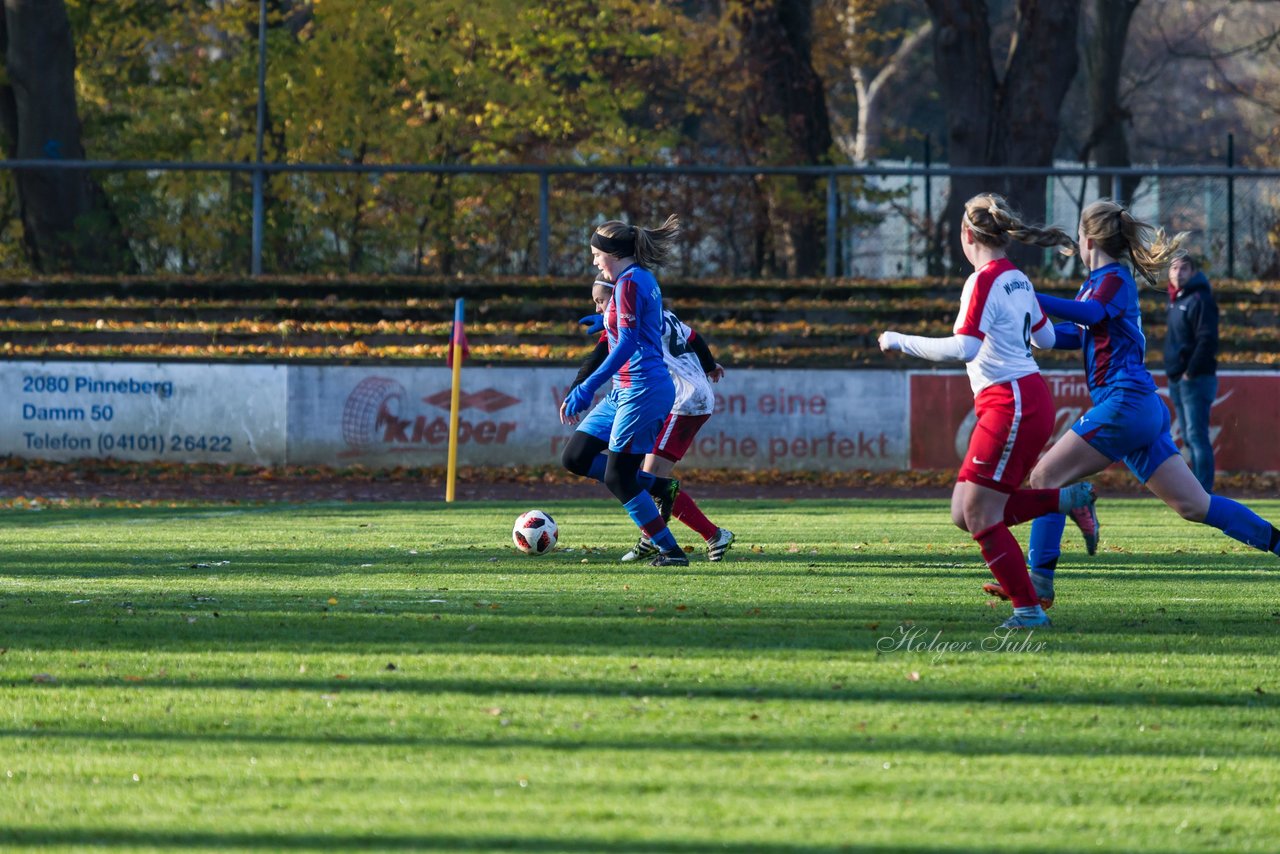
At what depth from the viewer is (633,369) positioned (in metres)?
9.32

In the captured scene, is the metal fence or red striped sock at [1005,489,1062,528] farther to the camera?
the metal fence

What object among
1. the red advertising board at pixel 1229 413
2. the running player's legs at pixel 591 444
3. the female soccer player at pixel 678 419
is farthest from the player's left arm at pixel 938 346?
the red advertising board at pixel 1229 413

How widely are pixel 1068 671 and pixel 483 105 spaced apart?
24894mm

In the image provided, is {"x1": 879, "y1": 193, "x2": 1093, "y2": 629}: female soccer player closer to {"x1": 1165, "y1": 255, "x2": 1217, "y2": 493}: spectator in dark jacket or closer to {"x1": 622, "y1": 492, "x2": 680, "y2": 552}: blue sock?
{"x1": 622, "y1": 492, "x2": 680, "y2": 552}: blue sock

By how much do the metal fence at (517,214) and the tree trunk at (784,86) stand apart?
2.26 metres

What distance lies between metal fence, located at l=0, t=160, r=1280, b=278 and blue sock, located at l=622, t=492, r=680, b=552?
16.7 m

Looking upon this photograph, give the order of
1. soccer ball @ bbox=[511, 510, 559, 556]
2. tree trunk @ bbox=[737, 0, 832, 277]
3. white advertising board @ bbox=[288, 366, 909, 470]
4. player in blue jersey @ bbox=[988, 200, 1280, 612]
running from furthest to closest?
tree trunk @ bbox=[737, 0, 832, 277]
white advertising board @ bbox=[288, 366, 909, 470]
soccer ball @ bbox=[511, 510, 559, 556]
player in blue jersey @ bbox=[988, 200, 1280, 612]

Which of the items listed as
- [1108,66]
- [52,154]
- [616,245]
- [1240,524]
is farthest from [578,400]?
[1108,66]

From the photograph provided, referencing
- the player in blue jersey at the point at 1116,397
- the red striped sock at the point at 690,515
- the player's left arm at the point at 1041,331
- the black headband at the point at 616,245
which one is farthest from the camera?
the red striped sock at the point at 690,515

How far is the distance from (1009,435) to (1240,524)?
1.60 m

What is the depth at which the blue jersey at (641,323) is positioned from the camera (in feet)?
30.0

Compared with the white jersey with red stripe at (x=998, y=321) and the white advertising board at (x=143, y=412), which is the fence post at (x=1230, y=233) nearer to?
the white advertising board at (x=143, y=412)

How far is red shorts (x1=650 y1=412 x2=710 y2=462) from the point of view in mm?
10164

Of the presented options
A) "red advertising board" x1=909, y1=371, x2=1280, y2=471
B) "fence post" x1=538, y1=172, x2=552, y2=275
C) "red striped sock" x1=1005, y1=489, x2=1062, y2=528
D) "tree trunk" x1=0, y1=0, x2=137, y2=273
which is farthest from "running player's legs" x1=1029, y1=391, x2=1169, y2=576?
"tree trunk" x1=0, y1=0, x2=137, y2=273
